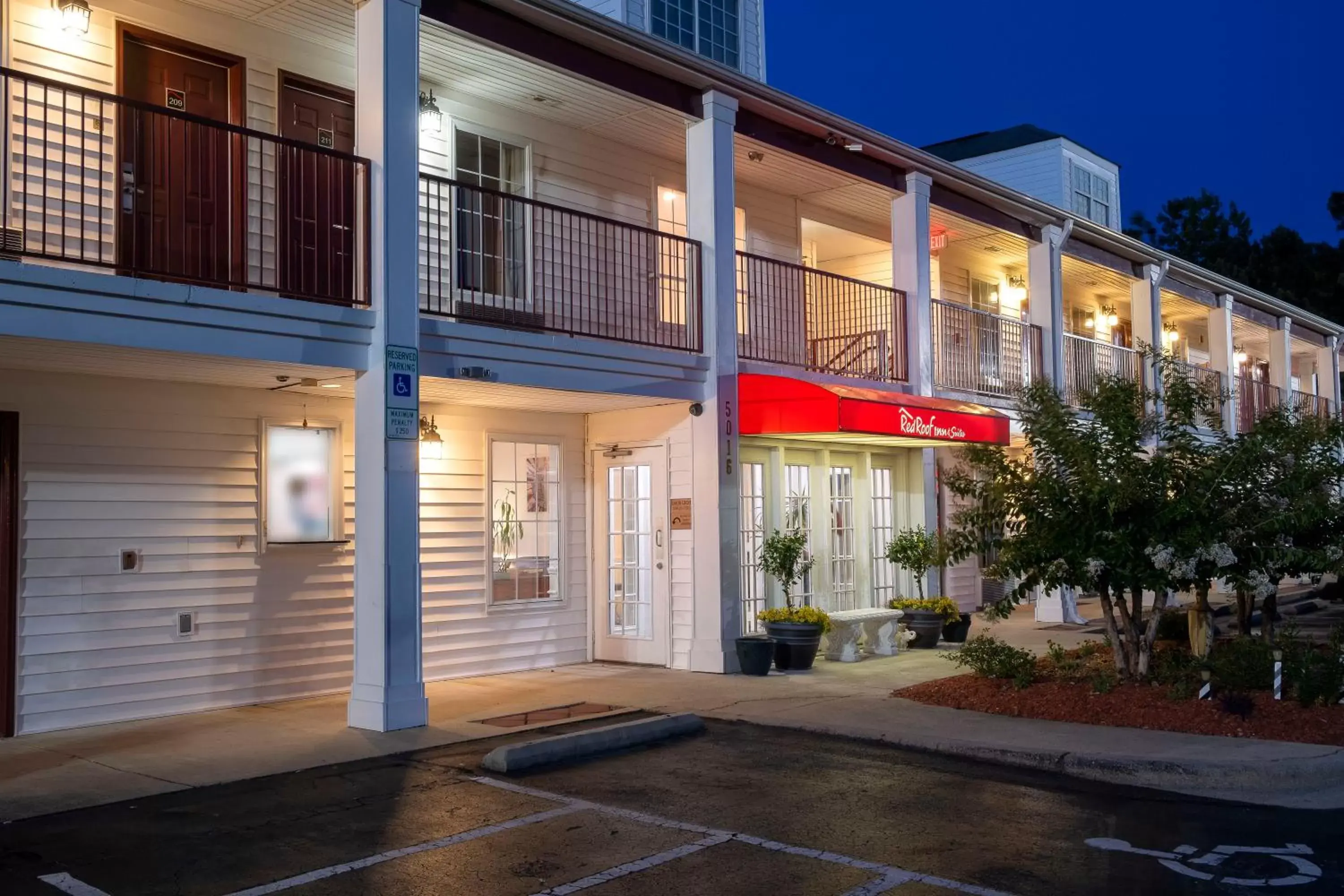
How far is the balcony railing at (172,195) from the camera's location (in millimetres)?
8438

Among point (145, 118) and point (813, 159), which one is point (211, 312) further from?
point (813, 159)

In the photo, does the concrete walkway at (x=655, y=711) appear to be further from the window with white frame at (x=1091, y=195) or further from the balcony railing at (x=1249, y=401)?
the window with white frame at (x=1091, y=195)

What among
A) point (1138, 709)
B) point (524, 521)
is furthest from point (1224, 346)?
point (524, 521)

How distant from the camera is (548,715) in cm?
1010

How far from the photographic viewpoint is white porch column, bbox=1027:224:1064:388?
1805 cm

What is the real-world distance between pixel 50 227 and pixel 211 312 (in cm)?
193

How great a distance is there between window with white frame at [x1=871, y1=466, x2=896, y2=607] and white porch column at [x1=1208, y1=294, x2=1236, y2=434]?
10480 millimetres

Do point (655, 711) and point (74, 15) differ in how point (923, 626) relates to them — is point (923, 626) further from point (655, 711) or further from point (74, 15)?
point (74, 15)

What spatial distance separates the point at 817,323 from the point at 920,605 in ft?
12.9

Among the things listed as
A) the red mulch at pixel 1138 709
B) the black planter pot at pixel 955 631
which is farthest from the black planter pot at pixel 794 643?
the black planter pot at pixel 955 631

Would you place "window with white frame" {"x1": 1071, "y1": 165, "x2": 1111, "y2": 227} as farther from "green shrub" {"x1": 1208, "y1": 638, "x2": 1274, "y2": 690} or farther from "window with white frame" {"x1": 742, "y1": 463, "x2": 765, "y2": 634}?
→ "green shrub" {"x1": 1208, "y1": 638, "x2": 1274, "y2": 690}

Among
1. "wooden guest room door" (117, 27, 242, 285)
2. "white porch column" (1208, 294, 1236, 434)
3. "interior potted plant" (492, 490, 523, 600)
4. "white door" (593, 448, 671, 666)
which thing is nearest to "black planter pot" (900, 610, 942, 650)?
"white door" (593, 448, 671, 666)

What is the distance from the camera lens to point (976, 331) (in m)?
16.8

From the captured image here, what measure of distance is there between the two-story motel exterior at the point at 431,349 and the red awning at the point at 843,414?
49mm
